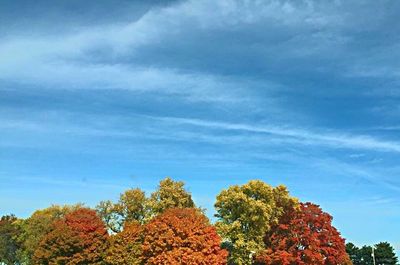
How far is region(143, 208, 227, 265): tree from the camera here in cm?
5856

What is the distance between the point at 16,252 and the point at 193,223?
44980 millimetres

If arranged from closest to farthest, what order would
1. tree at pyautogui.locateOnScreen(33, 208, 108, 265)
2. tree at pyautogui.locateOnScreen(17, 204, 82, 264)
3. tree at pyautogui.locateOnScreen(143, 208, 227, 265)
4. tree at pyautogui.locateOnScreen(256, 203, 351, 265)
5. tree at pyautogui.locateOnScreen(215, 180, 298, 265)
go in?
tree at pyautogui.locateOnScreen(143, 208, 227, 265) → tree at pyautogui.locateOnScreen(33, 208, 108, 265) → tree at pyautogui.locateOnScreen(215, 180, 298, 265) → tree at pyautogui.locateOnScreen(256, 203, 351, 265) → tree at pyautogui.locateOnScreen(17, 204, 82, 264)

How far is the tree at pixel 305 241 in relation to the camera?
6769cm

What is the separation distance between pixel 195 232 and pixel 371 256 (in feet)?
256

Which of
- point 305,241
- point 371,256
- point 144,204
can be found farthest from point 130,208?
point 371,256

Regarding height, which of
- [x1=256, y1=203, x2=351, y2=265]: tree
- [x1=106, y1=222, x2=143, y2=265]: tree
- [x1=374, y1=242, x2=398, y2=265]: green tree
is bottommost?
[x1=106, y1=222, x2=143, y2=265]: tree

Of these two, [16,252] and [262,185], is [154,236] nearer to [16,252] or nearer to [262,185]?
[262,185]

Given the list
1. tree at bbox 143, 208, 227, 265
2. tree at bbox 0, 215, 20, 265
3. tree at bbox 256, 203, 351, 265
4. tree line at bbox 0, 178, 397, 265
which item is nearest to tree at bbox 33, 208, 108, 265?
tree line at bbox 0, 178, 397, 265

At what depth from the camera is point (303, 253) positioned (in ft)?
234

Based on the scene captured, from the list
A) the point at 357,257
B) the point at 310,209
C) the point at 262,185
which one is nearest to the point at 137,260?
the point at 262,185

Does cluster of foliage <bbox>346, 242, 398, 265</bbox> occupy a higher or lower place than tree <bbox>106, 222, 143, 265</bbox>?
higher

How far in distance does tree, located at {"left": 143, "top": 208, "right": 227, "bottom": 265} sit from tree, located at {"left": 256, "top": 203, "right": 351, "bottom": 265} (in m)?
8.43

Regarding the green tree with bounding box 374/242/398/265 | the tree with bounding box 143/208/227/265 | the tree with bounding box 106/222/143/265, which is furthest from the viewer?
the green tree with bounding box 374/242/398/265

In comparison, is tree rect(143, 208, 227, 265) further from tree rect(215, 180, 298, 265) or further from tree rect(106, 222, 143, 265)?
tree rect(215, 180, 298, 265)
